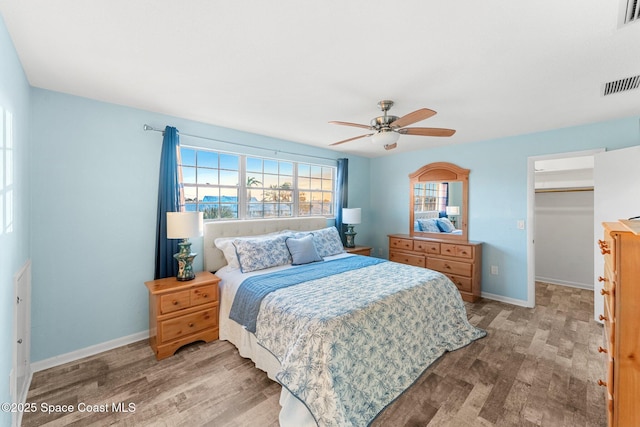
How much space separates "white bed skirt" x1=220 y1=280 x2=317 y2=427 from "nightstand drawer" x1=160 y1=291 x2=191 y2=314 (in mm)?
378

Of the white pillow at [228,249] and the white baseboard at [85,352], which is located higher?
the white pillow at [228,249]

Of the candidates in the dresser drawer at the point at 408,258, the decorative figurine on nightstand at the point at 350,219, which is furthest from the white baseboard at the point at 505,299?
the decorative figurine on nightstand at the point at 350,219

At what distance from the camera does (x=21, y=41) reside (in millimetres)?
1683

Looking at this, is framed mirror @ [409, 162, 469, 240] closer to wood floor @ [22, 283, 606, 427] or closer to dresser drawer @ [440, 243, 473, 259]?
dresser drawer @ [440, 243, 473, 259]

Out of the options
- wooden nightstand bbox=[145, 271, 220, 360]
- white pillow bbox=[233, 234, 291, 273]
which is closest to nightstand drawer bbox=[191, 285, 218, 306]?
wooden nightstand bbox=[145, 271, 220, 360]

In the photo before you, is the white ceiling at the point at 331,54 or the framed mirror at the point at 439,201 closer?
the white ceiling at the point at 331,54

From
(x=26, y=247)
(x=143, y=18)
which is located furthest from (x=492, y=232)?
(x=26, y=247)

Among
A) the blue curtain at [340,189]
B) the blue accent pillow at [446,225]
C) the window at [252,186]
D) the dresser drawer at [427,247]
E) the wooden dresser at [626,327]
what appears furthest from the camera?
the blue curtain at [340,189]

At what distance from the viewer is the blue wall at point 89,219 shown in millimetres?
2381

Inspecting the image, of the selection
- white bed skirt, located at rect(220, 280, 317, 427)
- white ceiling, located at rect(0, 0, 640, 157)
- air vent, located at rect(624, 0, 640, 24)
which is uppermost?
white ceiling, located at rect(0, 0, 640, 157)

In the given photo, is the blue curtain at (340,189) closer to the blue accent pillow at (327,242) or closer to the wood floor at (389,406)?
the blue accent pillow at (327,242)

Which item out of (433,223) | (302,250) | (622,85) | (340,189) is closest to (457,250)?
(433,223)

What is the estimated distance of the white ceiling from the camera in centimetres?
142

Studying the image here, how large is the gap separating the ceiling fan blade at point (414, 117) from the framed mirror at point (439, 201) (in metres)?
2.49
